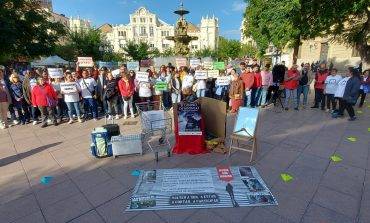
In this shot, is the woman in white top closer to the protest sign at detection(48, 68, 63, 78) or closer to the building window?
the protest sign at detection(48, 68, 63, 78)

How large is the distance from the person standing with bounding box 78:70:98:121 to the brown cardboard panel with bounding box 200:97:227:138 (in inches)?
188

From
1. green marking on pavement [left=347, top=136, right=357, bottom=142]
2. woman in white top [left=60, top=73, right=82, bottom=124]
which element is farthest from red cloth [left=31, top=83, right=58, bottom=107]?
green marking on pavement [left=347, top=136, right=357, bottom=142]

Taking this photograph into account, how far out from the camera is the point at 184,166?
5.06 meters

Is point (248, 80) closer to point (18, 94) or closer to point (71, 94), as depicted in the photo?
point (71, 94)

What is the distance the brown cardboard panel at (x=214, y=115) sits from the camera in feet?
18.5

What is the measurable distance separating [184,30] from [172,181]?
1940 centimetres

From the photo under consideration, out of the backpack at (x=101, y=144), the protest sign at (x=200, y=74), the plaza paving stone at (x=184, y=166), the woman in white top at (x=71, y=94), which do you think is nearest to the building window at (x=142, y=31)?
the protest sign at (x=200, y=74)

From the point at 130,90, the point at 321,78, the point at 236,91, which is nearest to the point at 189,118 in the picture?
the point at 236,91

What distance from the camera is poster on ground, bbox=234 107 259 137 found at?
5.37 m

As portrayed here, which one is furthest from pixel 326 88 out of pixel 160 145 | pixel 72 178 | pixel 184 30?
pixel 184 30

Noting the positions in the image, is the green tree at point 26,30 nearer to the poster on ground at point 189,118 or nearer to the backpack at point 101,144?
the backpack at point 101,144

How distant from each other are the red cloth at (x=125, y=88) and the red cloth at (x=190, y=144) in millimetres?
3903

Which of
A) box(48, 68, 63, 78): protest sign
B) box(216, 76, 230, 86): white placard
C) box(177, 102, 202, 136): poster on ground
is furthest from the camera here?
box(216, 76, 230, 86): white placard

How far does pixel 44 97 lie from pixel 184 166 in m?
5.93
